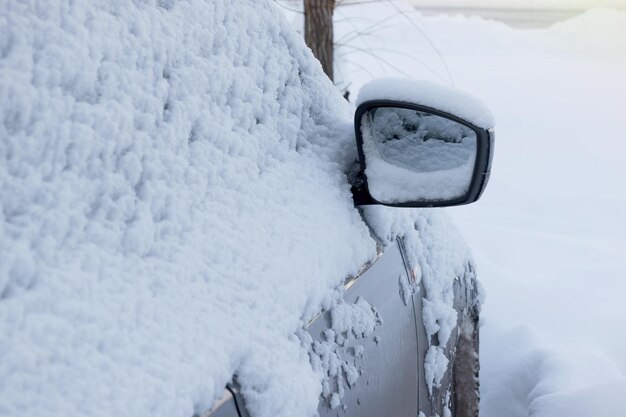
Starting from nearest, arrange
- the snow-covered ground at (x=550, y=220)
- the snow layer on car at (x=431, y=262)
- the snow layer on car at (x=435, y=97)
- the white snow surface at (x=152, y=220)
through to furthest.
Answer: the white snow surface at (x=152, y=220), the snow layer on car at (x=435, y=97), the snow layer on car at (x=431, y=262), the snow-covered ground at (x=550, y=220)

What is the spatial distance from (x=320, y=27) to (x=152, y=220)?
4.89 metres

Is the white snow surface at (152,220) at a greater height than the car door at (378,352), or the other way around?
the white snow surface at (152,220)

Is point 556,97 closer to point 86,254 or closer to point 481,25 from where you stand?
point 481,25

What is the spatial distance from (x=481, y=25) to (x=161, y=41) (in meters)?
13.6

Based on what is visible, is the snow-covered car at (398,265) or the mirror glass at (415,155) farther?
the mirror glass at (415,155)

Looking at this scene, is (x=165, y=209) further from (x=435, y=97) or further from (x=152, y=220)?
(x=435, y=97)

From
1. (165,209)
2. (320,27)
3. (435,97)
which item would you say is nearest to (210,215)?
(165,209)

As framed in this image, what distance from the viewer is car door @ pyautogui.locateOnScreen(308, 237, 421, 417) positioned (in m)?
1.58

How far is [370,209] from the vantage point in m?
1.99

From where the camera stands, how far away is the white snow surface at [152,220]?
43.3 inches

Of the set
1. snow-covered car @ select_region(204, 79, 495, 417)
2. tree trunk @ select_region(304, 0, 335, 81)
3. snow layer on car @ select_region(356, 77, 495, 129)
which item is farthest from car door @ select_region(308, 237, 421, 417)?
tree trunk @ select_region(304, 0, 335, 81)

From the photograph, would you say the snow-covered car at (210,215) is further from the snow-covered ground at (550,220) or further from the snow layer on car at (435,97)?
the snow-covered ground at (550,220)

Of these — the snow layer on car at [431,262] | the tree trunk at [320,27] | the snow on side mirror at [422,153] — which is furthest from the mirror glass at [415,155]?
the tree trunk at [320,27]

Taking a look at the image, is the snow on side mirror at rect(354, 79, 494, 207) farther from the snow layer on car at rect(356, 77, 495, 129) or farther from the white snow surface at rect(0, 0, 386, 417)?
the white snow surface at rect(0, 0, 386, 417)
